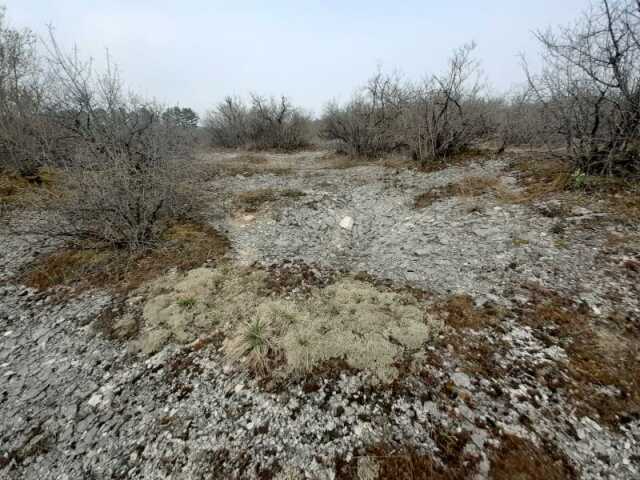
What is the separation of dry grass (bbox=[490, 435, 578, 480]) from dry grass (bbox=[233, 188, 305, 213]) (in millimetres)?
5324

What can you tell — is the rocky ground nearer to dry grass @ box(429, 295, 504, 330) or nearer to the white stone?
dry grass @ box(429, 295, 504, 330)

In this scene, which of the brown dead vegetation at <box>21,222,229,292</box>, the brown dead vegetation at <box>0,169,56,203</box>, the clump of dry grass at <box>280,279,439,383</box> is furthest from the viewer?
the brown dead vegetation at <box>0,169,56,203</box>

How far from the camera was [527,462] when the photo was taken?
4.69 ft

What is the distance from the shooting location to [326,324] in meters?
2.53

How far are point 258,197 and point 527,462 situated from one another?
20.6 ft

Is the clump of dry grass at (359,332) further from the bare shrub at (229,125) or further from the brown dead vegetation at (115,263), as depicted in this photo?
the bare shrub at (229,125)

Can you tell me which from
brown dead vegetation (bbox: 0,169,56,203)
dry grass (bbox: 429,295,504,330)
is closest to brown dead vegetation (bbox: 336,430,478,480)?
dry grass (bbox: 429,295,504,330)

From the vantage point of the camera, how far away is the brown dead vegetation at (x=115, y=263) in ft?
11.2

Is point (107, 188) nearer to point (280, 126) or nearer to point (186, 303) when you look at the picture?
point (186, 303)

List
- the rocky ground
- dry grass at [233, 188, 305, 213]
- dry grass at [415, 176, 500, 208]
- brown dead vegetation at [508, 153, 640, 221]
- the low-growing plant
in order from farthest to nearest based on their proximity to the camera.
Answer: dry grass at [233, 188, 305, 213]
dry grass at [415, 176, 500, 208]
brown dead vegetation at [508, 153, 640, 221]
the low-growing plant
the rocky ground

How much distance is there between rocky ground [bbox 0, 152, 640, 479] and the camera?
4.98 ft

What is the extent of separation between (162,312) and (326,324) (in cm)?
178

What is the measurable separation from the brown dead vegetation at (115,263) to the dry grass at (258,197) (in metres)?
1.79

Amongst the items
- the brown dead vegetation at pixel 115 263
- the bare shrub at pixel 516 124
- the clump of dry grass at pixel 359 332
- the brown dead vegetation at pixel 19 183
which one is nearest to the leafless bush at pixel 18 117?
the brown dead vegetation at pixel 19 183
